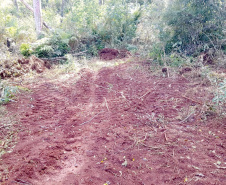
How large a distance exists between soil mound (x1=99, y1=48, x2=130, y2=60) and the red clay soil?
3.79 meters

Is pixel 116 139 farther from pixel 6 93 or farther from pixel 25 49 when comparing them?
pixel 25 49

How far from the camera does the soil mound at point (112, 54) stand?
834cm

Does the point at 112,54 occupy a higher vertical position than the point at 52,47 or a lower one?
lower

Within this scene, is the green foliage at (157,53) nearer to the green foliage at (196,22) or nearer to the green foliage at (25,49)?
the green foliage at (196,22)

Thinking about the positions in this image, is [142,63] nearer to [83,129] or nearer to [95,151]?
[83,129]

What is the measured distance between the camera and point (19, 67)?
230 inches

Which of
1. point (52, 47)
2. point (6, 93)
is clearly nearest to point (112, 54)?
point (52, 47)

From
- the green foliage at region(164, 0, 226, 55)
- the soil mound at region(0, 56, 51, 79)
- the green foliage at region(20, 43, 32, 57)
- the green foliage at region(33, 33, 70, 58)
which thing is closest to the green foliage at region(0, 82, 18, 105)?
the soil mound at region(0, 56, 51, 79)

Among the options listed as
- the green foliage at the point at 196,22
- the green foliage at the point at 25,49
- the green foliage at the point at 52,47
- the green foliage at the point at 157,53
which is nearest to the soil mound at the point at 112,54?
the green foliage at the point at 52,47

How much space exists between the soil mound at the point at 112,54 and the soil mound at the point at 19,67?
291 centimetres

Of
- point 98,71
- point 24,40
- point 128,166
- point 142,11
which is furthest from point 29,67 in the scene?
point 142,11

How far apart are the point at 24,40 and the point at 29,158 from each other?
24.6 feet

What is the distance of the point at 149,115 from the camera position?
3449mm

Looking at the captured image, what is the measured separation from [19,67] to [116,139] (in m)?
4.54
